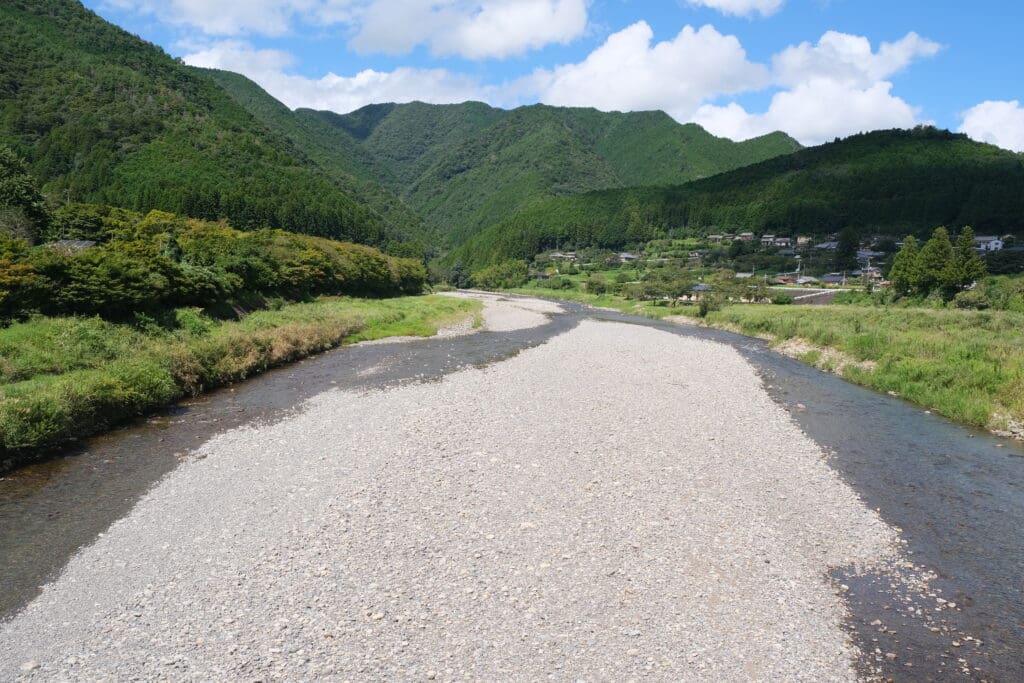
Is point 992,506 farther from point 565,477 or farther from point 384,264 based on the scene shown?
point 384,264

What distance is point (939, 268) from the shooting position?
5666cm

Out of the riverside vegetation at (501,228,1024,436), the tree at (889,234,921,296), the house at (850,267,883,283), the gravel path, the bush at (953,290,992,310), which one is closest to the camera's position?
the gravel path

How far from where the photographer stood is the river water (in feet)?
28.3

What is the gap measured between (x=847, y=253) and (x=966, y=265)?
220 ft

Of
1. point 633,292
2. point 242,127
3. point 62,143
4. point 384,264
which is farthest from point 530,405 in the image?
point 242,127

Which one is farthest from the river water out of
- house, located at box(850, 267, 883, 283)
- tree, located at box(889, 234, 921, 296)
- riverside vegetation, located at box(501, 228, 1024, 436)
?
house, located at box(850, 267, 883, 283)

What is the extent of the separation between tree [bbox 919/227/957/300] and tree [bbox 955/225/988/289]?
51 cm

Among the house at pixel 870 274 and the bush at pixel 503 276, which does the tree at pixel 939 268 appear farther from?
the bush at pixel 503 276

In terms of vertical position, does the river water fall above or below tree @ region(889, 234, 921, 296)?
below

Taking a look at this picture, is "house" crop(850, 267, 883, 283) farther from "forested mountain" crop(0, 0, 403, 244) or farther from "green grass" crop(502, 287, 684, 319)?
"forested mountain" crop(0, 0, 403, 244)

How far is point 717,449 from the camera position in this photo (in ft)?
54.0

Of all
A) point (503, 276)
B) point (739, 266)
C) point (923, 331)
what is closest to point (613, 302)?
point (739, 266)

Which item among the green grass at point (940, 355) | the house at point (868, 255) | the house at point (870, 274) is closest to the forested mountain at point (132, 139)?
the green grass at point (940, 355)

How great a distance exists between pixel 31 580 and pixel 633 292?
89237 mm
